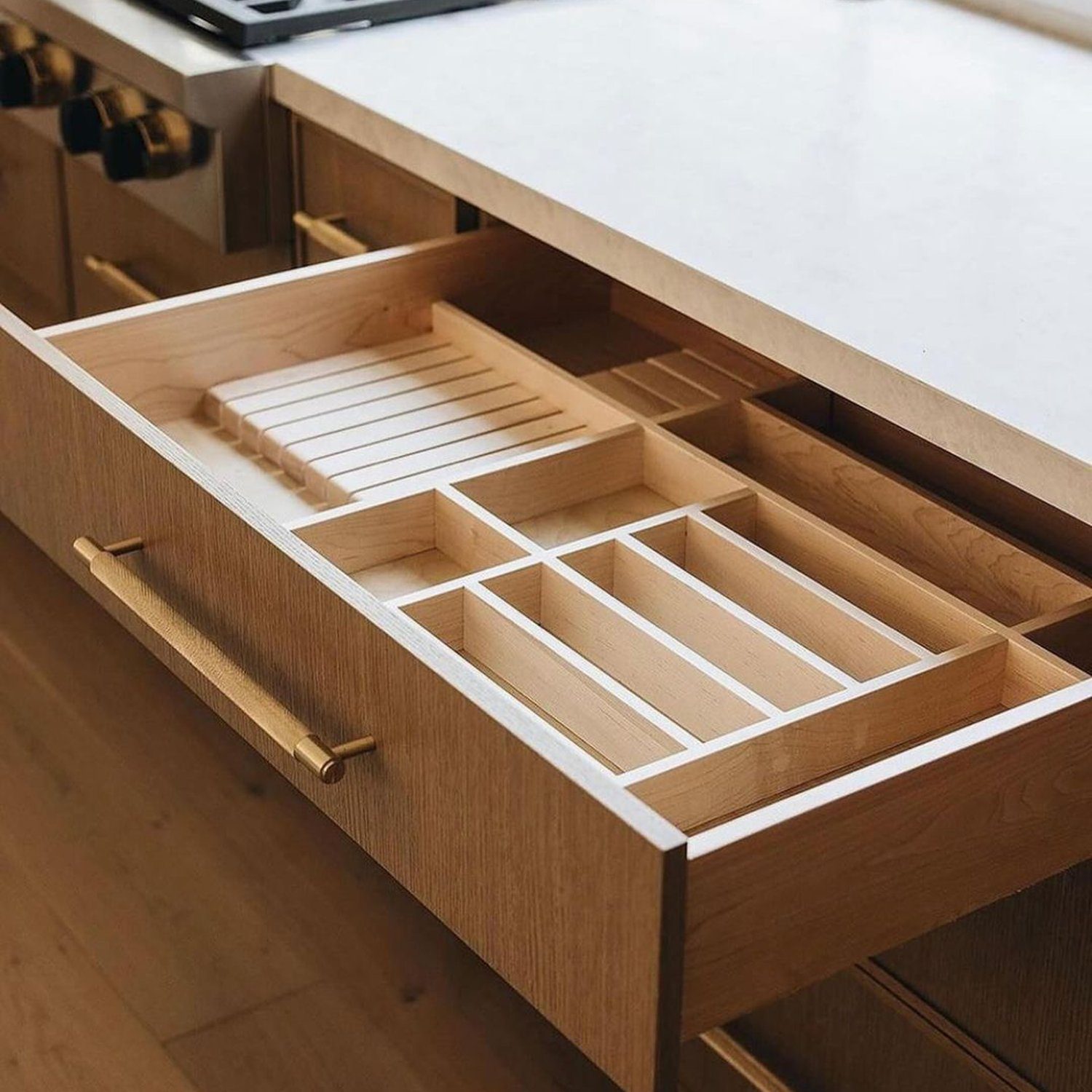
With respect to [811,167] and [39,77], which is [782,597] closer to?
[811,167]

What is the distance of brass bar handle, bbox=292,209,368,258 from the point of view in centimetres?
153

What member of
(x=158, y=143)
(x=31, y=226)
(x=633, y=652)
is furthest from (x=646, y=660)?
(x=31, y=226)

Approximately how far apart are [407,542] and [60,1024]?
0.73 metres

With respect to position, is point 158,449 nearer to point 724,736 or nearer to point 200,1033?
point 724,736

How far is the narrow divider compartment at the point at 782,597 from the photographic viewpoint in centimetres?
105

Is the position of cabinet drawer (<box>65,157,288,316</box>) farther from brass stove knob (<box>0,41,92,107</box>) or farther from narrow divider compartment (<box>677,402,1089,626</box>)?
narrow divider compartment (<box>677,402,1089,626</box>)

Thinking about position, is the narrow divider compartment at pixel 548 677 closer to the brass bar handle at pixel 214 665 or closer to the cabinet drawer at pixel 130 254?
the brass bar handle at pixel 214 665

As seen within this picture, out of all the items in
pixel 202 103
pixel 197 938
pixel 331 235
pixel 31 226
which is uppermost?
pixel 202 103

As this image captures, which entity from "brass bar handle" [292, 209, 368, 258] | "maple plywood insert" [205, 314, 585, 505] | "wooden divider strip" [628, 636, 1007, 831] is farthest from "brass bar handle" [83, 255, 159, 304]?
"wooden divider strip" [628, 636, 1007, 831]

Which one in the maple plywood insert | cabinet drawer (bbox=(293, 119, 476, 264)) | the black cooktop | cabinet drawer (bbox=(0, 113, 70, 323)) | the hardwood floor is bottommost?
the hardwood floor

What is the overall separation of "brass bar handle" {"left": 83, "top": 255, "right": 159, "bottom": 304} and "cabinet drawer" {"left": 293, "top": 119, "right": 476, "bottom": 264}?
228 millimetres

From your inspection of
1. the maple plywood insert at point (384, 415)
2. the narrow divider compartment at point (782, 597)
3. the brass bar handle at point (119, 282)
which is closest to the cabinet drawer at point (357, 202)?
the maple plywood insert at point (384, 415)

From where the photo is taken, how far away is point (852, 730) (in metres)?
0.96

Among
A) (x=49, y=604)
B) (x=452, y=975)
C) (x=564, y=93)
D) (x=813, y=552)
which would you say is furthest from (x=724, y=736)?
(x=49, y=604)
